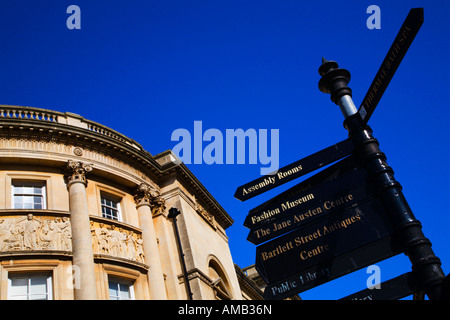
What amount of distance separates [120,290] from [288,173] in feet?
38.9

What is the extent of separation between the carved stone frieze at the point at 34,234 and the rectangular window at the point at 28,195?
36.6 inches

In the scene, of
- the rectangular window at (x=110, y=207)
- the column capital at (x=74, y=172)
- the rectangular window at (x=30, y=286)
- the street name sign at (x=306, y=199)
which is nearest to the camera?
the street name sign at (x=306, y=199)

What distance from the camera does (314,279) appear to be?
618 cm

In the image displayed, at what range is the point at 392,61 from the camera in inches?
230

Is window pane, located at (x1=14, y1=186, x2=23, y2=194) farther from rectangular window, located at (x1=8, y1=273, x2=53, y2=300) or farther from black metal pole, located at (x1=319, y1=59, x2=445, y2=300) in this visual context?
black metal pole, located at (x1=319, y1=59, x2=445, y2=300)

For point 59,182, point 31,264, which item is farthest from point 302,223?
point 59,182

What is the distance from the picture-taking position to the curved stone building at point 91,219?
15203 millimetres

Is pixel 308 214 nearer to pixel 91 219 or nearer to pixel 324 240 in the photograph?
pixel 324 240

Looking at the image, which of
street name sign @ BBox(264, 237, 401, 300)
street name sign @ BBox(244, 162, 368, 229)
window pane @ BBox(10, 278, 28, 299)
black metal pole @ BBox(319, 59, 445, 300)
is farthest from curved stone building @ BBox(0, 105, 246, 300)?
black metal pole @ BBox(319, 59, 445, 300)

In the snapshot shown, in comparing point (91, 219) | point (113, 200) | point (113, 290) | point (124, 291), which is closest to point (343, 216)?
point (113, 290)

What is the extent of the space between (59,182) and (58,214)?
1688mm

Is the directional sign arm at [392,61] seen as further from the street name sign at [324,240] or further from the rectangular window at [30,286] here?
the rectangular window at [30,286]

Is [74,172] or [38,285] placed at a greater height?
[74,172]

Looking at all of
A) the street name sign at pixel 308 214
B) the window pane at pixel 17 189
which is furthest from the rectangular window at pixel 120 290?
the street name sign at pixel 308 214
